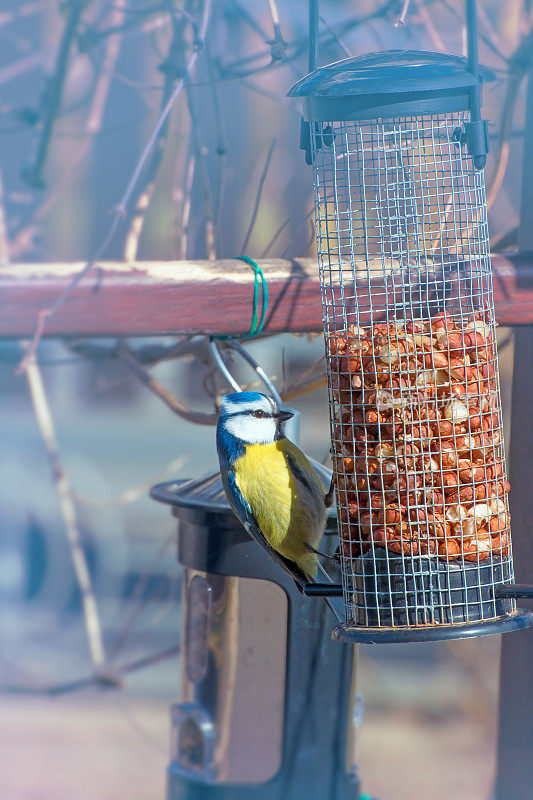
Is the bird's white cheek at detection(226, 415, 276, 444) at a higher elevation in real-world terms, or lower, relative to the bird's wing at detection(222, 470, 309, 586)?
higher

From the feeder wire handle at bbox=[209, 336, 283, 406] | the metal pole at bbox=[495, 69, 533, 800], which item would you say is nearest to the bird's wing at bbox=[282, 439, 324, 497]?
the feeder wire handle at bbox=[209, 336, 283, 406]

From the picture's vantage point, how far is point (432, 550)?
5.84 feet

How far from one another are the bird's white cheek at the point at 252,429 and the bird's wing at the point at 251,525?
10 centimetres

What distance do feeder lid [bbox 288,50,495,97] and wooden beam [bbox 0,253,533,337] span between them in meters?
0.58

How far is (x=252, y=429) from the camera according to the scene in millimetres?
1988

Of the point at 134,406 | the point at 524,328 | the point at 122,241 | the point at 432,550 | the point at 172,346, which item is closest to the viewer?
the point at 432,550

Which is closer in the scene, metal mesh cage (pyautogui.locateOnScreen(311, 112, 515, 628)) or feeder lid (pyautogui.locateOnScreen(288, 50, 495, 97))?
feeder lid (pyautogui.locateOnScreen(288, 50, 495, 97))

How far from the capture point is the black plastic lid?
161 centimetres

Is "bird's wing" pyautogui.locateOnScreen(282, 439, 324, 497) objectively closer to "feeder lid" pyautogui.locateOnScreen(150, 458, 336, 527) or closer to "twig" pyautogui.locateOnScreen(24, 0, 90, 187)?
"feeder lid" pyautogui.locateOnScreen(150, 458, 336, 527)

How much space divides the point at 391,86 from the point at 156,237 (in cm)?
175

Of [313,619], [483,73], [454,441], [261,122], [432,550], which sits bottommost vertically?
[313,619]

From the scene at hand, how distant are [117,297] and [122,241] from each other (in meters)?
1.57

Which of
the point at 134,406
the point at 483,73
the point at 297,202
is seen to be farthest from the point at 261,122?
the point at 134,406

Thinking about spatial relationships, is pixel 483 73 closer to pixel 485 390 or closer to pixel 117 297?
pixel 485 390
